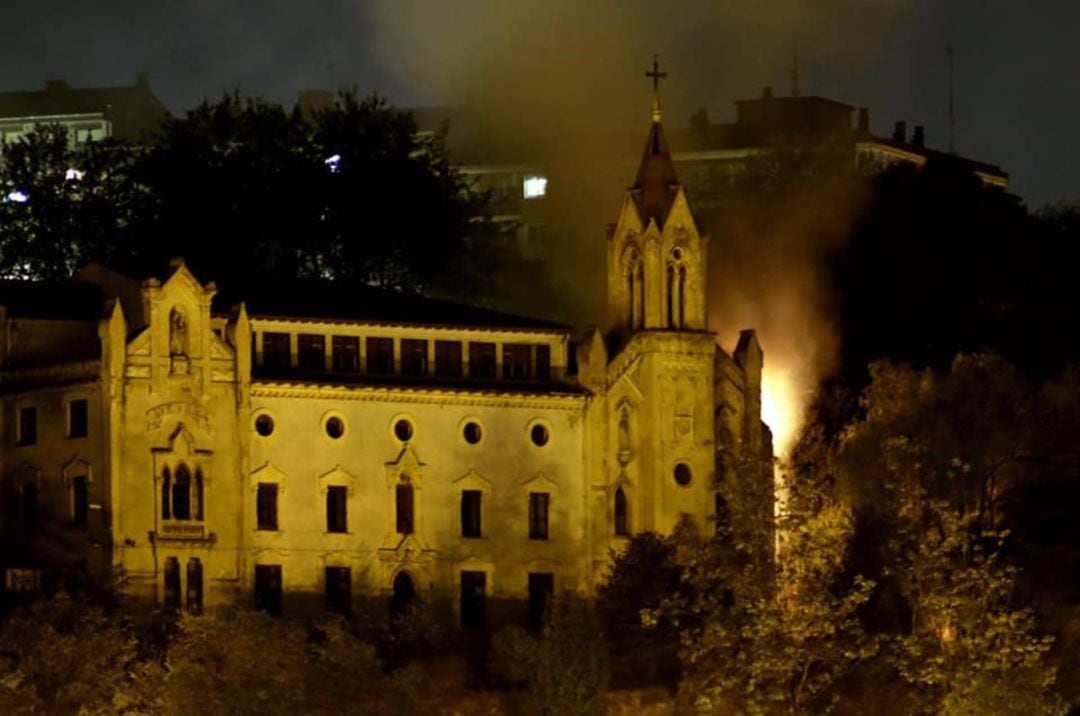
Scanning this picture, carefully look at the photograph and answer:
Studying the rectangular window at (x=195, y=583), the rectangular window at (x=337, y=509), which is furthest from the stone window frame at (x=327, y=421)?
the rectangular window at (x=195, y=583)

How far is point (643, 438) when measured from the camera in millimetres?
118188

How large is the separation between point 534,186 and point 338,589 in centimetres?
6040

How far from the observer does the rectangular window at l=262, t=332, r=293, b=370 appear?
11431cm

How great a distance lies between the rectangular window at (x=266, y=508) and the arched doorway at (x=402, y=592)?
446cm

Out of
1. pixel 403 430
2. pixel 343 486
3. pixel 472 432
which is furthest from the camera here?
pixel 472 432

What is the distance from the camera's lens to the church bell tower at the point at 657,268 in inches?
4680

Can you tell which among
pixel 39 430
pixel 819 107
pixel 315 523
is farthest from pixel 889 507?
pixel 819 107

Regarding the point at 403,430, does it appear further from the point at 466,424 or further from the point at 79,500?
the point at 79,500

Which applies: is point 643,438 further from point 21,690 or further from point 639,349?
point 21,690

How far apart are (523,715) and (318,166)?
4314 centimetres

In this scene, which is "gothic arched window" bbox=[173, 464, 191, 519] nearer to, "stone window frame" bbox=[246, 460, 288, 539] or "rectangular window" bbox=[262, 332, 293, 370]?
"stone window frame" bbox=[246, 460, 288, 539]

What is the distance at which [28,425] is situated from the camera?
371 ft

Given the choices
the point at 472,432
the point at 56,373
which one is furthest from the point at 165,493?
the point at 472,432

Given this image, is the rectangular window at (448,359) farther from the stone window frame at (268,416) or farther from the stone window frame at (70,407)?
the stone window frame at (70,407)
